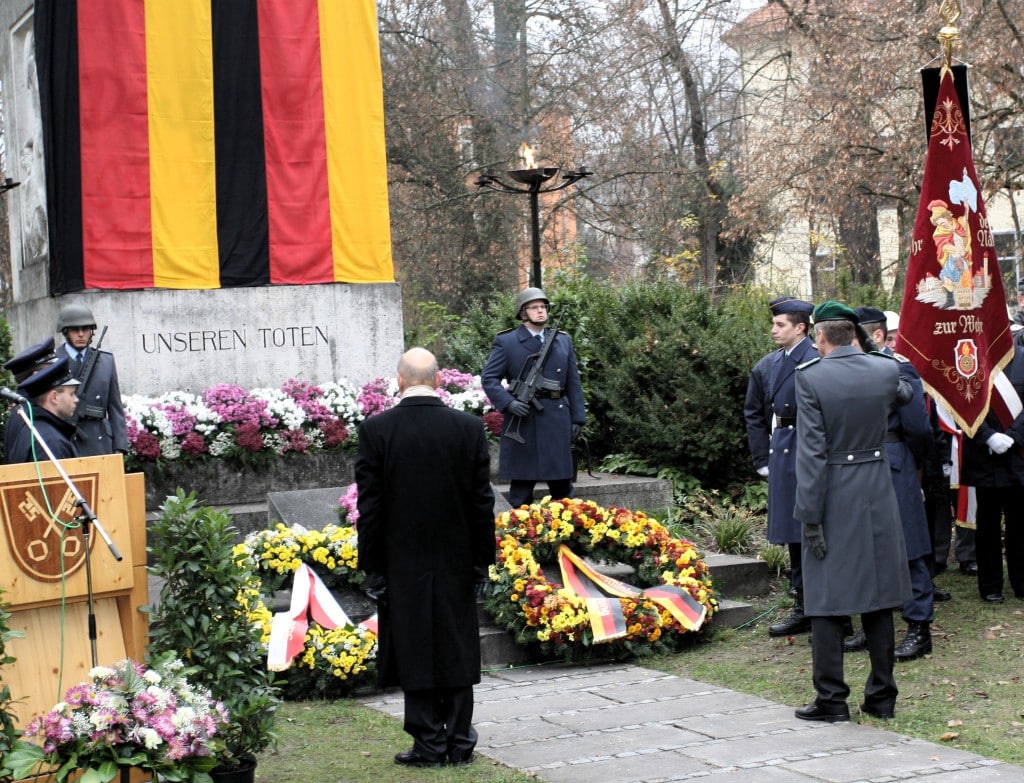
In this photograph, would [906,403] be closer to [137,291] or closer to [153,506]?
[153,506]

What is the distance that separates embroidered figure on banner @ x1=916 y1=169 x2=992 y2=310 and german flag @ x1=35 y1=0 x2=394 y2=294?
18.4 ft

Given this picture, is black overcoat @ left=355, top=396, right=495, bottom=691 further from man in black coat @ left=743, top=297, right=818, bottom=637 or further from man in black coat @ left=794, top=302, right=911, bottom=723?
man in black coat @ left=743, top=297, right=818, bottom=637

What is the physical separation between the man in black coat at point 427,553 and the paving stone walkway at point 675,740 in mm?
383

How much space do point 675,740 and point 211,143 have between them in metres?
7.84

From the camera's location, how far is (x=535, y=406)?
394 inches

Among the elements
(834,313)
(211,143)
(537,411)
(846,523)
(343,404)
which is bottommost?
(846,523)

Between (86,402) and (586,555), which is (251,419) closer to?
(86,402)

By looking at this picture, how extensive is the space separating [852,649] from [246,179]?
708cm

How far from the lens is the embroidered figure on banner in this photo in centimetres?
870

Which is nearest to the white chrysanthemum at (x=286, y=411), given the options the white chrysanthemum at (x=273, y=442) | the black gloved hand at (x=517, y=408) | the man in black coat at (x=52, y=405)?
the white chrysanthemum at (x=273, y=442)

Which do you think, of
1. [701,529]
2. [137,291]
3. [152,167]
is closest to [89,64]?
[152,167]

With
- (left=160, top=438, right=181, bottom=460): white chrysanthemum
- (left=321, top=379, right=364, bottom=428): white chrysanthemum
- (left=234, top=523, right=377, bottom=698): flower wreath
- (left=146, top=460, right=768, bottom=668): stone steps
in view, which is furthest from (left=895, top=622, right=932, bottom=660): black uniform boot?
Answer: (left=160, top=438, right=181, bottom=460): white chrysanthemum

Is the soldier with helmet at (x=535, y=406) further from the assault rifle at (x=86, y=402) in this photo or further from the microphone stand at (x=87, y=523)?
the microphone stand at (x=87, y=523)

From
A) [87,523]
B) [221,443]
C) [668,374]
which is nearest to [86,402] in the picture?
[221,443]
